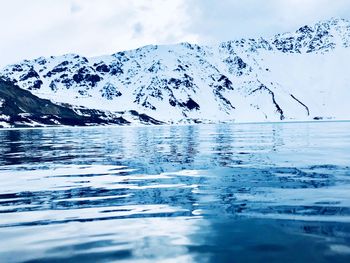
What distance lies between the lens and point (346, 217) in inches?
594

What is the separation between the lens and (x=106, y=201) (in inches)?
758

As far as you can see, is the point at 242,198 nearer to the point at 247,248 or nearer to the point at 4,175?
the point at 247,248

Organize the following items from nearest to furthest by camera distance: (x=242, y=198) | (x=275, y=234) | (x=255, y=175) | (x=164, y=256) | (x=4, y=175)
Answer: (x=164, y=256) < (x=275, y=234) < (x=242, y=198) < (x=255, y=175) < (x=4, y=175)

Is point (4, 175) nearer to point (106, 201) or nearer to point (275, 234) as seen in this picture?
point (106, 201)

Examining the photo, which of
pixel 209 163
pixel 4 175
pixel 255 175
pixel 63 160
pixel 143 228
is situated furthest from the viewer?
pixel 63 160

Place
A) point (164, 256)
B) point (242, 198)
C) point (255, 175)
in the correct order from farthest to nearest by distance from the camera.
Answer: point (255, 175), point (242, 198), point (164, 256)

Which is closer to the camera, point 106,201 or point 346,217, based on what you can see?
point 346,217

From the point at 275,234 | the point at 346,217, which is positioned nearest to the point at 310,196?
the point at 346,217

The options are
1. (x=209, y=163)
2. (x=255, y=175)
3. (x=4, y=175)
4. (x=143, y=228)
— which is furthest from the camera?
(x=209, y=163)

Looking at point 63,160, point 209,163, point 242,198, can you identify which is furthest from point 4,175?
point 242,198

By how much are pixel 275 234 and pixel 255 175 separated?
43.2 feet

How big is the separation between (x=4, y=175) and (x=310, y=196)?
18.6 meters

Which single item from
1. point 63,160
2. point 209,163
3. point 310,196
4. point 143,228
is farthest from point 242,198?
point 63,160

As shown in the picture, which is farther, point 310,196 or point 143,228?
point 310,196
